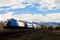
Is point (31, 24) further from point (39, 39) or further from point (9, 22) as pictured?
point (39, 39)

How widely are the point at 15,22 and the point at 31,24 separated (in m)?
16.2

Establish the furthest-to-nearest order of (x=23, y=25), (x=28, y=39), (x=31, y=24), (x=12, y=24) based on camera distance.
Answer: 1. (x=31, y=24)
2. (x=23, y=25)
3. (x=12, y=24)
4. (x=28, y=39)

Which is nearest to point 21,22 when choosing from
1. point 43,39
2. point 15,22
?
point 15,22

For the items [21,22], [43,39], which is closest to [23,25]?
[21,22]

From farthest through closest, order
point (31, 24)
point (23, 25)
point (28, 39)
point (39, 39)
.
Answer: point (31, 24) → point (23, 25) → point (39, 39) → point (28, 39)

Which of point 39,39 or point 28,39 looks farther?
point 39,39

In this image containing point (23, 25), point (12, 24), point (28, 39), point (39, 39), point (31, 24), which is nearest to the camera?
point (28, 39)

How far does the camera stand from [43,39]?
19.5 m

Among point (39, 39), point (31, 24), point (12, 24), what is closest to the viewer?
point (39, 39)

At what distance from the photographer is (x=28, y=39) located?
1736 centimetres

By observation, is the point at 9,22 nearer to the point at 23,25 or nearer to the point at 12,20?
the point at 12,20

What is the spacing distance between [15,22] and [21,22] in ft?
29.5

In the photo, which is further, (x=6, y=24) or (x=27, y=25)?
(x=27, y=25)

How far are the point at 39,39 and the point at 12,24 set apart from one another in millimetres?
60590
